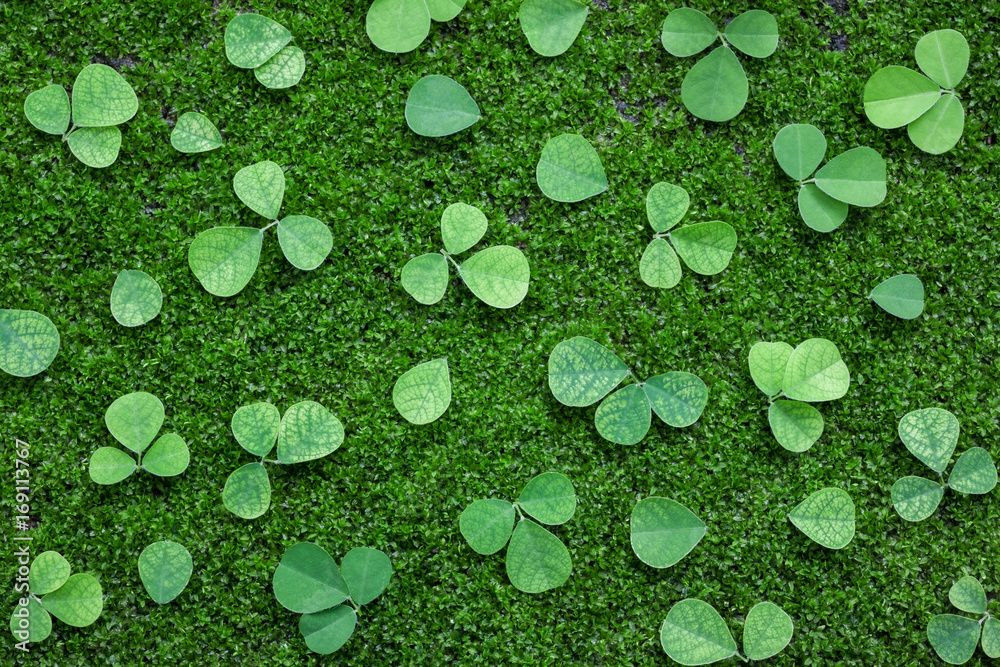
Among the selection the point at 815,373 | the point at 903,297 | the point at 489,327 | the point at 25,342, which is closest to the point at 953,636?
the point at 815,373

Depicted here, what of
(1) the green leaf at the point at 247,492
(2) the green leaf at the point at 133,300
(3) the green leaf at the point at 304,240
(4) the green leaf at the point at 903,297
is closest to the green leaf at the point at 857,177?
(4) the green leaf at the point at 903,297

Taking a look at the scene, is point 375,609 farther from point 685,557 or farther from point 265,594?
point 685,557

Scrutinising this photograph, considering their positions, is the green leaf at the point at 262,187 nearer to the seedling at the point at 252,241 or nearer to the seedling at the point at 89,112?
the seedling at the point at 252,241

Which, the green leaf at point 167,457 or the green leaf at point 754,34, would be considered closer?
the green leaf at point 167,457

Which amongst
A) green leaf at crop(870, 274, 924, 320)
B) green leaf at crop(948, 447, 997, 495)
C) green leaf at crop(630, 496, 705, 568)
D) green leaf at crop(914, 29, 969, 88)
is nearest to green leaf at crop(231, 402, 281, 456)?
green leaf at crop(630, 496, 705, 568)

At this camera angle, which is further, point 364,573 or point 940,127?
point 940,127

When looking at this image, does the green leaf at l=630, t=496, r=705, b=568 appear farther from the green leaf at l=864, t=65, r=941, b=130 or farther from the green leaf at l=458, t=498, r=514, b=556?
the green leaf at l=864, t=65, r=941, b=130

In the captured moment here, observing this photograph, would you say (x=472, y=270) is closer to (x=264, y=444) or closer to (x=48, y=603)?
(x=264, y=444)
